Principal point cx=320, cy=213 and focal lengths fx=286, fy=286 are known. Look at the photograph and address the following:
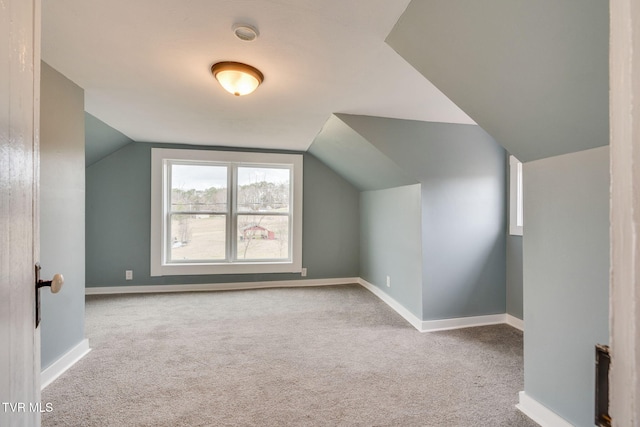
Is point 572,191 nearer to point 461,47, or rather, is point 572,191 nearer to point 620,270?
point 461,47

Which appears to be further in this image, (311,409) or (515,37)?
(311,409)

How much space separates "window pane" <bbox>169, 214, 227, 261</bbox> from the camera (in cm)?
422

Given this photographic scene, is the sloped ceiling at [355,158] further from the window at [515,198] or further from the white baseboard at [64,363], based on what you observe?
the white baseboard at [64,363]

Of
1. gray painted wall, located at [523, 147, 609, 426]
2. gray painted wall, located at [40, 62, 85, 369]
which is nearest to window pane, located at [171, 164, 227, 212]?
gray painted wall, located at [40, 62, 85, 369]

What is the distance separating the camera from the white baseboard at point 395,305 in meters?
2.96

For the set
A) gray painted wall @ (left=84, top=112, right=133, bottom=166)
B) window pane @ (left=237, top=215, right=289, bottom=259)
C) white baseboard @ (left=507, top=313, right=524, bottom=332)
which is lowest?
white baseboard @ (left=507, top=313, right=524, bottom=332)

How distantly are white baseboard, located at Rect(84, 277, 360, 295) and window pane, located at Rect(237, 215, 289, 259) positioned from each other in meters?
0.41

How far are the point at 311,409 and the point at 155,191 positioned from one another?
3558 millimetres

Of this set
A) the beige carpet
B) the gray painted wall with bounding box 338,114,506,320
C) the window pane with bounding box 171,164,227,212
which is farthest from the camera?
the window pane with bounding box 171,164,227,212

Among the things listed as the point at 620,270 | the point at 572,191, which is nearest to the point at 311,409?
the point at 620,270

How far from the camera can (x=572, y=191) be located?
1.46 metres

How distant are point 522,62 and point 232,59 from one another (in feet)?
5.22

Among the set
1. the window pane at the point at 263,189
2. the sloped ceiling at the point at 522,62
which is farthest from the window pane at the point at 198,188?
the sloped ceiling at the point at 522,62

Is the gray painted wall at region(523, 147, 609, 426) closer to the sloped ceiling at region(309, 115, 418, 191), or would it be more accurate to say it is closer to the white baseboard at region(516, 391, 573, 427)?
the white baseboard at region(516, 391, 573, 427)
